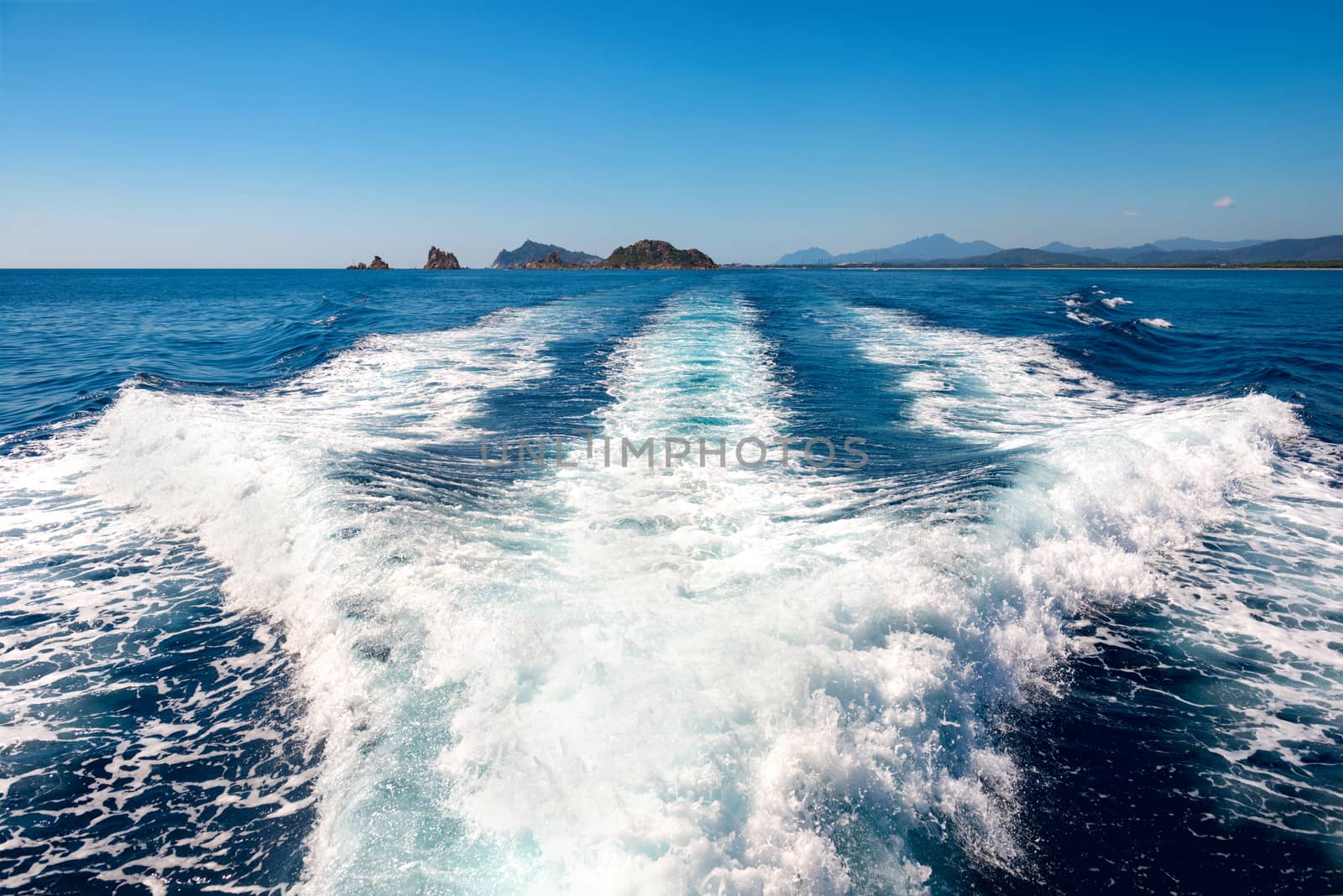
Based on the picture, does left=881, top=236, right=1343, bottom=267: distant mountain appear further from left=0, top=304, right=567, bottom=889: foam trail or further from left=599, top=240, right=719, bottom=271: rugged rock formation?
left=0, top=304, right=567, bottom=889: foam trail

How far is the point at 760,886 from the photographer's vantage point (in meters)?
3.19

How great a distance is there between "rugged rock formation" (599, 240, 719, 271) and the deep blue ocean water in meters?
160

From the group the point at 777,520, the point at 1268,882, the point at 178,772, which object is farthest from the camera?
the point at 777,520

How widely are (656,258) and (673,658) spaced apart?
178m

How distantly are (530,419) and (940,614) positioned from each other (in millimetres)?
8781

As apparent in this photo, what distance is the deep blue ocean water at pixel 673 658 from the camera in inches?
140

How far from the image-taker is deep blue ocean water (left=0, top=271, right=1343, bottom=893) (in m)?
3.55

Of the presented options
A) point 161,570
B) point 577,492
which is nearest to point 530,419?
point 577,492

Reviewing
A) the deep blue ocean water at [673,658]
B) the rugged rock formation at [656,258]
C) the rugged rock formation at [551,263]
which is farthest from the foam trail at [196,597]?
the rugged rock formation at [551,263]

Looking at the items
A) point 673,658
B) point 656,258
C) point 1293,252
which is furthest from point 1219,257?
point 673,658

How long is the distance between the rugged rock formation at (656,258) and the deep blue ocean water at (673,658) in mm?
159813

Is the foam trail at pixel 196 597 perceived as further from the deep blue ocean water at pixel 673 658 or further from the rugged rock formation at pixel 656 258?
the rugged rock formation at pixel 656 258

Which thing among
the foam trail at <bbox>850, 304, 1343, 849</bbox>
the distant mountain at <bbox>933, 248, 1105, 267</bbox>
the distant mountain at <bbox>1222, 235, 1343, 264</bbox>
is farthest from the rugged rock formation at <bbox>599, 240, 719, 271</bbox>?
the foam trail at <bbox>850, 304, 1343, 849</bbox>

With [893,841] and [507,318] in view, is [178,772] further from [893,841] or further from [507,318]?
[507,318]
